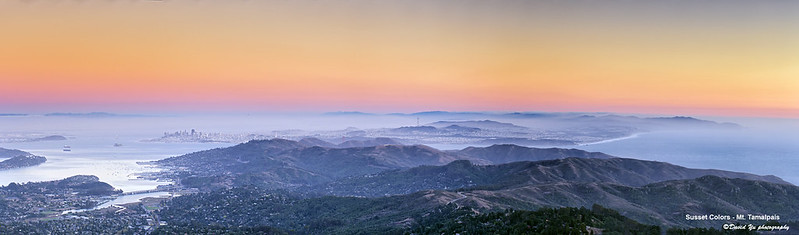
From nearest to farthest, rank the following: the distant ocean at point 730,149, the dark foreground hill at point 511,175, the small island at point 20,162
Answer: the dark foreground hill at point 511,175
the distant ocean at point 730,149
the small island at point 20,162

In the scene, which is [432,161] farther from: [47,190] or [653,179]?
[47,190]

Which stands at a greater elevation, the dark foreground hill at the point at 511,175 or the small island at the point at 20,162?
the dark foreground hill at the point at 511,175

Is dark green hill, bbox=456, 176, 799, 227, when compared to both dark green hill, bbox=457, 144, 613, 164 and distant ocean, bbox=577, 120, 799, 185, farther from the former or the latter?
dark green hill, bbox=457, 144, 613, 164

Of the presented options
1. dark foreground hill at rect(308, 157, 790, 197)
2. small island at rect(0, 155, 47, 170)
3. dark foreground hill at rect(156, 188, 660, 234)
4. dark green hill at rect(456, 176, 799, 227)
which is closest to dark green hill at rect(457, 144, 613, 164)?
dark foreground hill at rect(308, 157, 790, 197)

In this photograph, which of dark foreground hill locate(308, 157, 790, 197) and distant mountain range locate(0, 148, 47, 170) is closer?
dark foreground hill locate(308, 157, 790, 197)

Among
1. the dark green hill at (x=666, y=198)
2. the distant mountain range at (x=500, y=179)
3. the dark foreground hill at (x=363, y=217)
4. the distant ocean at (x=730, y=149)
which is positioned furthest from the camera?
the distant ocean at (x=730, y=149)

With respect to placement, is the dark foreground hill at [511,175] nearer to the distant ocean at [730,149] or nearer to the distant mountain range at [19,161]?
the distant ocean at [730,149]

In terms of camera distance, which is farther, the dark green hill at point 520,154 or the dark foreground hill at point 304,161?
the dark green hill at point 520,154

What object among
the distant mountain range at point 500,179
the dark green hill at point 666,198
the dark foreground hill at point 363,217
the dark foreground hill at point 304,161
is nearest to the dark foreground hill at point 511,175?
the distant mountain range at point 500,179

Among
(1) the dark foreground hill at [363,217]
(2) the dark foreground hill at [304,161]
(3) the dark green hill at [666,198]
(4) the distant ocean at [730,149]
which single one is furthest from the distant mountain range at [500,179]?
(4) the distant ocean at [730,149]

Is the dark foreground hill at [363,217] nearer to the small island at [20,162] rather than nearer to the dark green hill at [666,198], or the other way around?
the dark green hill at [666,198]

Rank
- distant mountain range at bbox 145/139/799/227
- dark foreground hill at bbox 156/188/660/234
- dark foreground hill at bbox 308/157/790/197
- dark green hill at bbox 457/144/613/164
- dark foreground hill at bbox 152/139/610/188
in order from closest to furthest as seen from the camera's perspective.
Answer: dark foreground hill at bbox 156/188/660/234 < distant mountain range at bbox 145/139/799/227 < dark foreground hill at bbox 308/157/790/197 < dark foreground hill at bbox 152/139/610/188 < dark green hill at bbox 457/144/613/164
